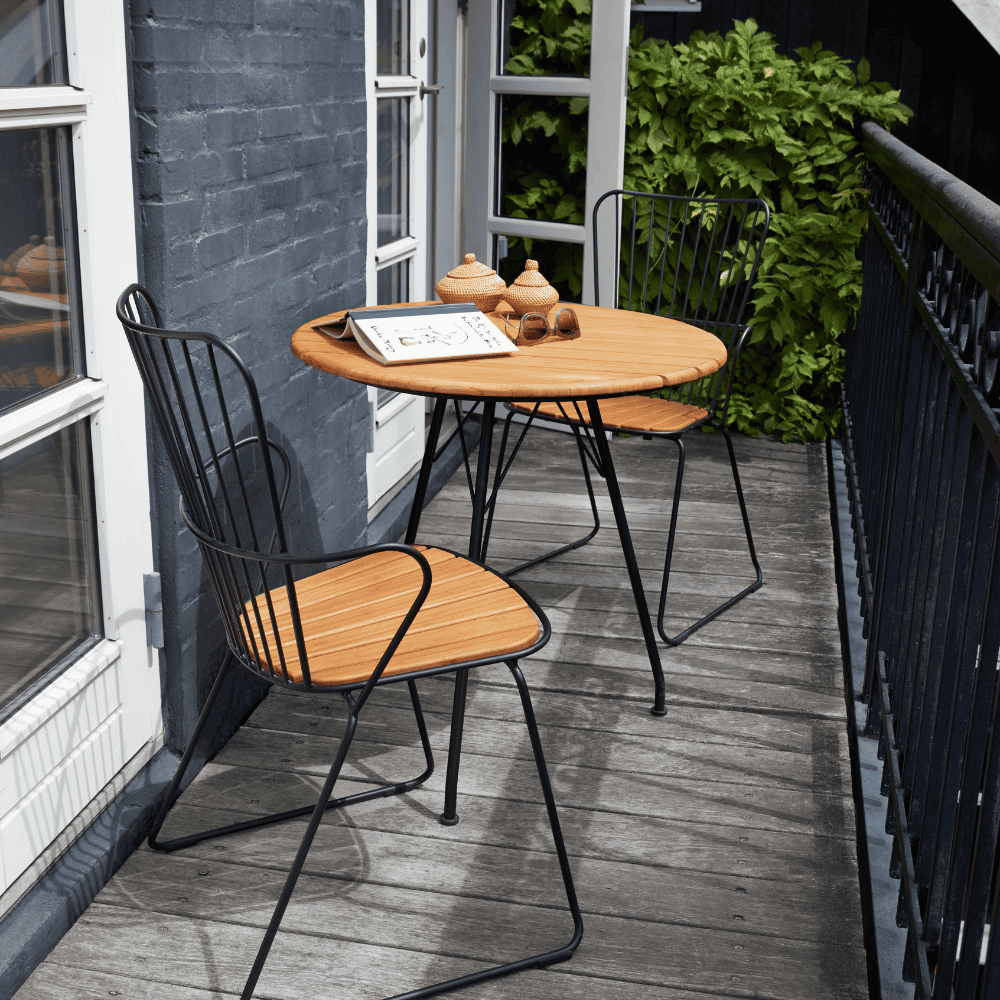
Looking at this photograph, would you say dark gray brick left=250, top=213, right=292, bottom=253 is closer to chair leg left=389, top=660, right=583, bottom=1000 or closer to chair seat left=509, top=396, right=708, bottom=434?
chair seat left=509, top=396, right=708, bottom=434

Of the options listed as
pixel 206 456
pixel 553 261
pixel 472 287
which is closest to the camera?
pixel 206 456

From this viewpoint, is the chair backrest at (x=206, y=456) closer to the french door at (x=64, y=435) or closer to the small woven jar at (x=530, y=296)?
the french door at (x=64, y=435)

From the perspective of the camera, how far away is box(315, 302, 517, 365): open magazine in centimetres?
211

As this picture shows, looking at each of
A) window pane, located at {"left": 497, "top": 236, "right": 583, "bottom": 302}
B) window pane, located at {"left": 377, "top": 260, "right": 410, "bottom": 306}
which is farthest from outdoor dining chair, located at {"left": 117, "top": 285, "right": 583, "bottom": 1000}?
window pane, located at {"left": 497, "top": 236, "right": 583, "bottom": 302}

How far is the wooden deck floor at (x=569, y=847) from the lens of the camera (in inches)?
68.8

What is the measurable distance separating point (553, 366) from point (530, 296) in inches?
14.9

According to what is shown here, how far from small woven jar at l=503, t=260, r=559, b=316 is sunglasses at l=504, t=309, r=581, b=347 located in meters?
0.05

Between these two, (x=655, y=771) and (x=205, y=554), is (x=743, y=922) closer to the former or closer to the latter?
(x=655, y=771)

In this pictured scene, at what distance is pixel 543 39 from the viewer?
170 inches

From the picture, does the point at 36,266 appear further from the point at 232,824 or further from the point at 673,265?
the point at 673,265

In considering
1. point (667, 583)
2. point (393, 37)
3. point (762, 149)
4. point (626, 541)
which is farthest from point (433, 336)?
point (762, 149)

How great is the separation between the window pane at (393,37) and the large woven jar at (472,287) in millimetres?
941

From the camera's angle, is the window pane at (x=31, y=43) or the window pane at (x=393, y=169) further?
the window pane at (x=393, y=169)

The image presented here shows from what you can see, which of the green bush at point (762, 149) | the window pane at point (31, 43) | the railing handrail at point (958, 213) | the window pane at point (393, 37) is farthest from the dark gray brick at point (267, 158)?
the green bush at point (762, 149)
